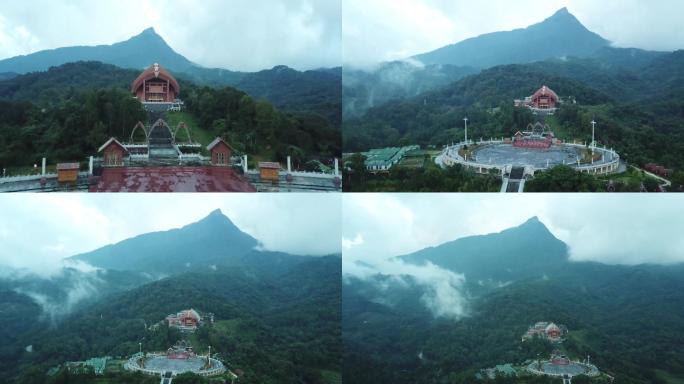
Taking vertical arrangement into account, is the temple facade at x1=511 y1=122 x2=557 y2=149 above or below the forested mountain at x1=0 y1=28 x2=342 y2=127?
below

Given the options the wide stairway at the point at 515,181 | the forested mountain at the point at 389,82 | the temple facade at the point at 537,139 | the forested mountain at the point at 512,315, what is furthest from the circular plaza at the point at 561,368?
the forested mountain at the point at 389,82

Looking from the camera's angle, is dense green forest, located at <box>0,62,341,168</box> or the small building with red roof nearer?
dense green forest, located at <box>0,62,341,168</box>

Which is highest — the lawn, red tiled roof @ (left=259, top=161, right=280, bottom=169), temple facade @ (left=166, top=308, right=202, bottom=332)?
the lawn

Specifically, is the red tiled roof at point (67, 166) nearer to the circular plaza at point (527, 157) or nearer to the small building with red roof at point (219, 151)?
the small building with red roof at point (219, 151)

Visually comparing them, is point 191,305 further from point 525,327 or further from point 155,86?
point 525,327

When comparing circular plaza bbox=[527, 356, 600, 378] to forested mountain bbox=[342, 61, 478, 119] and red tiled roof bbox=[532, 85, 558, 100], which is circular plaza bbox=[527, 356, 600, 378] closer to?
→ red tiled roof bbox=[532, 85, 558, 100]

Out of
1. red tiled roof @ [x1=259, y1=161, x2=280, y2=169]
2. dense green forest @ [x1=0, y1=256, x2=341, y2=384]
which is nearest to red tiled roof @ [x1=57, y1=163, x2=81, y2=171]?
dense green forest @ [x1=0, y1=256, x2=341, y2=384]

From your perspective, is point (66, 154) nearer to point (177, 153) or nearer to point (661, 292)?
point (177, 153)
